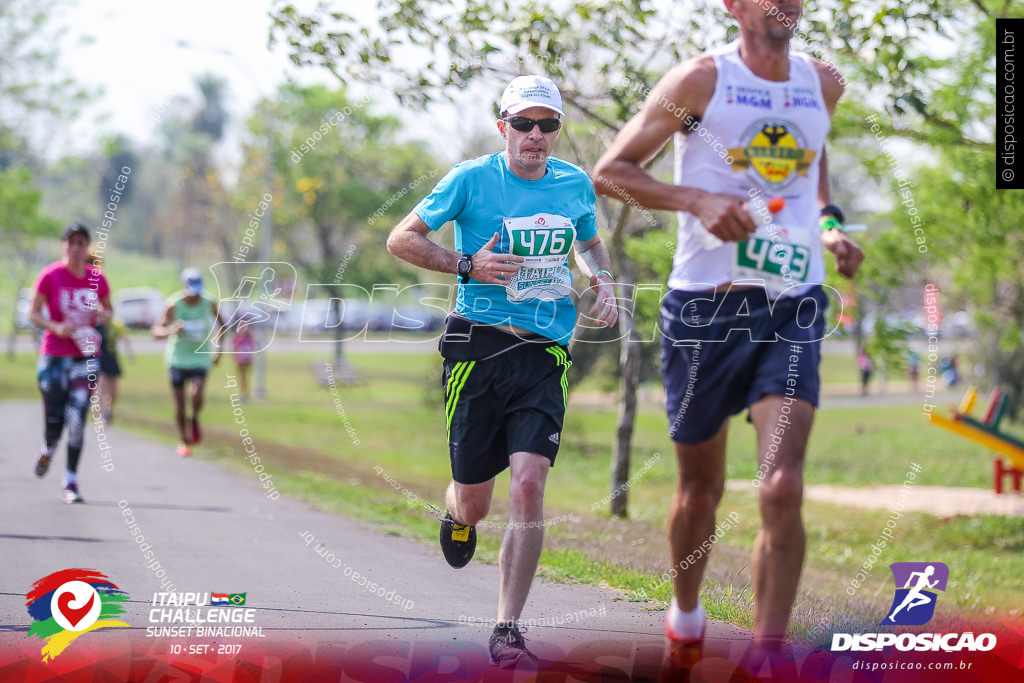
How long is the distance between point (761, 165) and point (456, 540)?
2335 mm

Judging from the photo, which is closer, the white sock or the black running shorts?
the white sock

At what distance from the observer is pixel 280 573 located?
6.22 m

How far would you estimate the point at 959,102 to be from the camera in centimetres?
1086

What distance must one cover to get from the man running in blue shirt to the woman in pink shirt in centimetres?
497

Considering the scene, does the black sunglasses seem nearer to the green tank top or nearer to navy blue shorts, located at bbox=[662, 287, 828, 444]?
navy blue shorts, located at bbox=[662, 287, 828, 444]

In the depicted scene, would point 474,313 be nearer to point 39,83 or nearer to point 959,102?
point 959,102

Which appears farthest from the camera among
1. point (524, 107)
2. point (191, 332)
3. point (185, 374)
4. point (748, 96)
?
point (185, 374)

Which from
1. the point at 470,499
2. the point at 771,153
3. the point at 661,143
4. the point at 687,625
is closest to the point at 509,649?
Result: the point at 687,625

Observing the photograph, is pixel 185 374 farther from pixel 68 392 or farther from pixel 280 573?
pixel 280 573

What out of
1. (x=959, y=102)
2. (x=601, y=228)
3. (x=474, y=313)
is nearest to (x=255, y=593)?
(x=474, y=313)

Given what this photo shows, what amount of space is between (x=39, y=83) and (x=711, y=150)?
24584mm

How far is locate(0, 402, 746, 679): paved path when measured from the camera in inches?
191

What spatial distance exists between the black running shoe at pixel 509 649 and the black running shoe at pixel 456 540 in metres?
0.89

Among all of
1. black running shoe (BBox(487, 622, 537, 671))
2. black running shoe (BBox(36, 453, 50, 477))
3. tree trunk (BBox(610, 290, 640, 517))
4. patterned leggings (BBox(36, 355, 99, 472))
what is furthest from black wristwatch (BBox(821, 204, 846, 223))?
black running shoe (BBox(36, 453, 50, 477))
